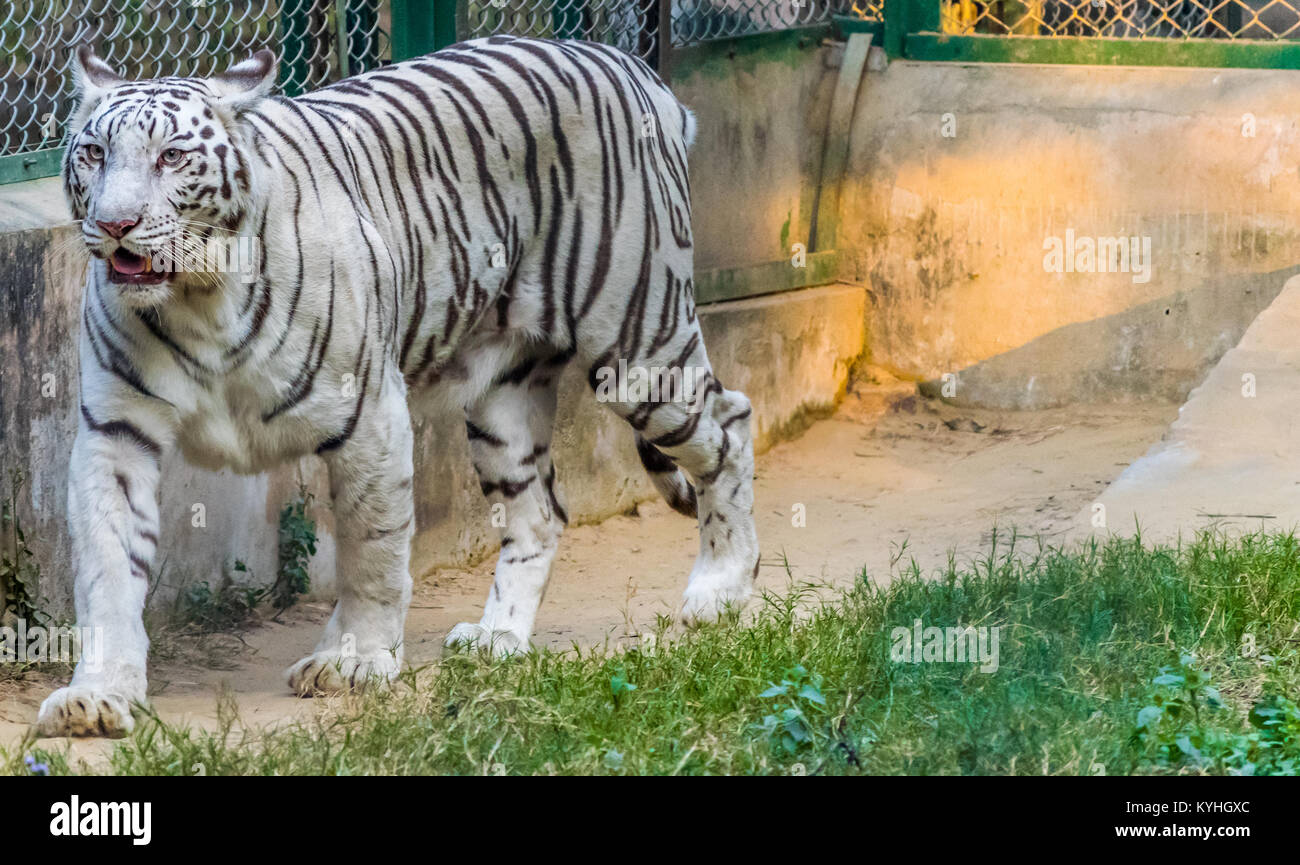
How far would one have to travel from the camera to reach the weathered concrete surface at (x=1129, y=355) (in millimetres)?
7352

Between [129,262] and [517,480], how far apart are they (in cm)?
160

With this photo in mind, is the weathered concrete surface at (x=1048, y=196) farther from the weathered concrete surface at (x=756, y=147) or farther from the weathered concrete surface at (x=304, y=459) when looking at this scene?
the weathered concrete surface at (x=304, y=459)

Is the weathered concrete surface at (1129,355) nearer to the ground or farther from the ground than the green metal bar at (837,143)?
nearer to the ground

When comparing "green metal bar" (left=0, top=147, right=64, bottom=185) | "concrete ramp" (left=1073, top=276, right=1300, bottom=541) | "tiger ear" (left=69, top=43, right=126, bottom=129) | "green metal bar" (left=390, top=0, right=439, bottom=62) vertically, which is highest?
"green metal bar" (left=390, top=0, right=439, bottom=62)

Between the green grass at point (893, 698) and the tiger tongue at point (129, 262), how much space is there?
97cm

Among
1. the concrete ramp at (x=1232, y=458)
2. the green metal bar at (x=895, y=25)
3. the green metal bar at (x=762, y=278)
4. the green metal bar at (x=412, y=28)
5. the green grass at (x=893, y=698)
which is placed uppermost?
the green metal bar at (x=895, y=25)

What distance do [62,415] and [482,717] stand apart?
1.70 meters

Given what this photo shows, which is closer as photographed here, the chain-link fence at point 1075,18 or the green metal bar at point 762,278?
the green metal bar at point 762,278

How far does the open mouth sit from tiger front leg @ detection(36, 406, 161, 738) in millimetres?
361

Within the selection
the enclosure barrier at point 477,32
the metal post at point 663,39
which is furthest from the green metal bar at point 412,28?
the metal post at point 663,39

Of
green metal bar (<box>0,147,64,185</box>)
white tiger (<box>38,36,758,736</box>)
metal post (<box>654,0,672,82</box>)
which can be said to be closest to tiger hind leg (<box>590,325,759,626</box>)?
white tiger (<box>38,36,758,736</box>)

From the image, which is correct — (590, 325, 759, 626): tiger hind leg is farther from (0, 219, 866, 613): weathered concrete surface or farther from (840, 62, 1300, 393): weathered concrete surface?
(840, 62, 1300, 393): weathered concrete surface

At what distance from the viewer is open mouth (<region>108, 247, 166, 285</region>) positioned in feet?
12.5
